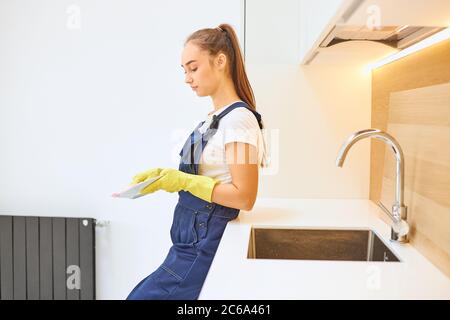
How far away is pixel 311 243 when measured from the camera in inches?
48.0

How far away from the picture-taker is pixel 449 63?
0.87 meters

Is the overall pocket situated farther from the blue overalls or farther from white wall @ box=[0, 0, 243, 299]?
white wall @ box=[0, 0, 243, 299]

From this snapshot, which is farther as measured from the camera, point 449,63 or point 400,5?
point 449,63

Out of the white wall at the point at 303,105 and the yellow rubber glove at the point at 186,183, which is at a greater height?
the white wall at the point at 303,105

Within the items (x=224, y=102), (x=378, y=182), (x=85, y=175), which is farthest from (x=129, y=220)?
(x=378, y=182)

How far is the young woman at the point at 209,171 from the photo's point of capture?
3.76ft

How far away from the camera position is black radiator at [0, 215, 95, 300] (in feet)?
6.31

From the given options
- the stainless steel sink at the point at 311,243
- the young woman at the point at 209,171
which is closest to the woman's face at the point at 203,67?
the young woman at the point at 209,171

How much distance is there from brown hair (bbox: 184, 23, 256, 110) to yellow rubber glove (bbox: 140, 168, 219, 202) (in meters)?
0.27

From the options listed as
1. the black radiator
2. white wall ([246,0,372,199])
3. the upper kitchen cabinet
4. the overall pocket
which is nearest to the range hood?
the upper kitchen cabinet

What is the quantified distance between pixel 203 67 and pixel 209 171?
0.30 meters

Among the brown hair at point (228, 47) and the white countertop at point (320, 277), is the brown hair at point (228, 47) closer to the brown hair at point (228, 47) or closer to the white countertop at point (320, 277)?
the brown hair at point (228, 47)
